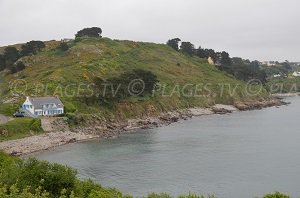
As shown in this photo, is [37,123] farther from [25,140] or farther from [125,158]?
[125,158]

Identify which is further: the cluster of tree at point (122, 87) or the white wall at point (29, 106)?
the cluster of tree at point (122, 87)

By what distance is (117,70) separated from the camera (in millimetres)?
130875

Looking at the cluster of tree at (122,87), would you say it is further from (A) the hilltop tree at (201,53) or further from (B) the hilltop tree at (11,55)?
(A) the hilltop tree at (201,53)

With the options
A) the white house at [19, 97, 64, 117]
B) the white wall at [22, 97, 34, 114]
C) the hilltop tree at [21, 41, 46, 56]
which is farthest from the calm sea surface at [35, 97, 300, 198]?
the hilltop tree at [21, 41, 46, 56]

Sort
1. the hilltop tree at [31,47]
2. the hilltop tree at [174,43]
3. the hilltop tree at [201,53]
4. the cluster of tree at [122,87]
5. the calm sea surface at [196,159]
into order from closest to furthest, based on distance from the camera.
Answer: the calm sea surface at [196,159]
the cluster of tree at [122,87]
the hilltop tree at [31,47]
the hilltop tree at [201,53]
the hilltop tree at [174,43]

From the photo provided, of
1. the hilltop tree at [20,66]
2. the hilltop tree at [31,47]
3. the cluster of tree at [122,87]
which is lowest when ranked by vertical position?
the cluster of tree at [122,87]

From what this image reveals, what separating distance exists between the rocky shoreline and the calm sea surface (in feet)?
11.7

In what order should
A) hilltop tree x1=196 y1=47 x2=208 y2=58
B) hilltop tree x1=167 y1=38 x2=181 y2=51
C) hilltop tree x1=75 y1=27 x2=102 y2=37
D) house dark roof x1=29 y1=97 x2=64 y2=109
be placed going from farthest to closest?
hilltop tree x1=167 y1=38 x2=181 y2=51 → hilltop tree x1=196 y1=47 x2=208 y2=58 → hilltop tree x1=75 y1=27 x2=102 y2=37 → house dark roof x1=29 y1=97 x2=64 y2=109

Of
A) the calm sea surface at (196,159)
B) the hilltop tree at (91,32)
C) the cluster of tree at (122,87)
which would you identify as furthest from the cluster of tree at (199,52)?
the calm sea surface at (196,159)

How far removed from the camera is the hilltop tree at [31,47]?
14625cm

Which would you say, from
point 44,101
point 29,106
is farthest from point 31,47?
point 29,106

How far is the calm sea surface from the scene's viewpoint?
50.1 meters

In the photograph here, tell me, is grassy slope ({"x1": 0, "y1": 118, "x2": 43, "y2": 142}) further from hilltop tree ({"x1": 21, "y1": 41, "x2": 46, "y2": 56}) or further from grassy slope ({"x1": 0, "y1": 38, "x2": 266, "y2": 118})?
hilltop tree ({"x1": 21, "y1": 41, "x2": 46, "y2": 56})

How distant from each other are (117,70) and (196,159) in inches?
2795
